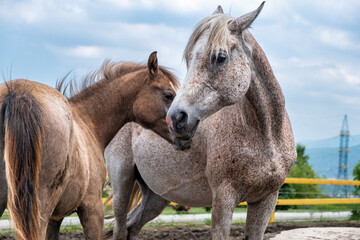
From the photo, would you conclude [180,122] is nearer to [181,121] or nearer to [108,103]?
[181,121]

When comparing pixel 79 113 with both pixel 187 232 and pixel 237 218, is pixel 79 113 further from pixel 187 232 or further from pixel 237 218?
pixel 237 218

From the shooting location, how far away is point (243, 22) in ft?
11.9

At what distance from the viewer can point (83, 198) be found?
145 inches

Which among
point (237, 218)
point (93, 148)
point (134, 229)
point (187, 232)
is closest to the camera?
point (93, 148)

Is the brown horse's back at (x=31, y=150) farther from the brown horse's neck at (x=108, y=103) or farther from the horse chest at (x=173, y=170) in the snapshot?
the horse chest at (x=173, y=170)

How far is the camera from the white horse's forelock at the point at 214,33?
11.5ft

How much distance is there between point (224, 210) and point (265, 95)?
103 centimetres

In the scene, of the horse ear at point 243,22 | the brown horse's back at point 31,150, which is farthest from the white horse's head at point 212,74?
the brown horse's back at point 31,150

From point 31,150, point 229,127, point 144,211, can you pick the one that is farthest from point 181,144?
point 144,211

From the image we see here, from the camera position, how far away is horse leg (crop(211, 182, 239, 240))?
3783mm

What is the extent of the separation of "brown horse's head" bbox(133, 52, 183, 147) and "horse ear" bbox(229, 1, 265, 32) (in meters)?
0.97

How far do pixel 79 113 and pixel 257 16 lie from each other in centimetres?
183

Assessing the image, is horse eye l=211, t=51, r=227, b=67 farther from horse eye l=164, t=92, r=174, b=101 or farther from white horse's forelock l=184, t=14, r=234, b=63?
horse eye l=164, t=92, r=174, b=101

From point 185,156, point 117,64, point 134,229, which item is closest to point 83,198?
point 185,156
